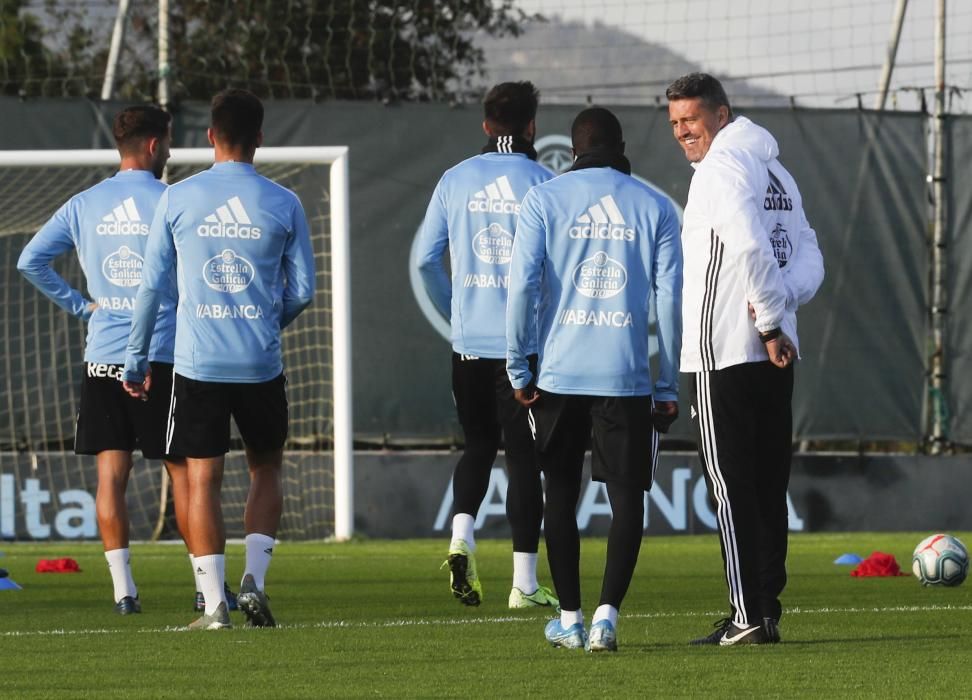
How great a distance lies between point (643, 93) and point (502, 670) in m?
9.08

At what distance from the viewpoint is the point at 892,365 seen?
1269 centimetres

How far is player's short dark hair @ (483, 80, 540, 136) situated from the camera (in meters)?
7.43

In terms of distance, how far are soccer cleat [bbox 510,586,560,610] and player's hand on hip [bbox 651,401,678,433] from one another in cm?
166

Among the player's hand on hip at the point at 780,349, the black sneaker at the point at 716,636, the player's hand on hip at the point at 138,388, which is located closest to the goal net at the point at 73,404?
the player's hand on hip at the point at 138,388

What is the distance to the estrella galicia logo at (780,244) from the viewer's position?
5.89 meters

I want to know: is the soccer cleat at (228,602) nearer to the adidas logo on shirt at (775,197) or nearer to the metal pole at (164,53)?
the adidas logo on shirt at (775,197)

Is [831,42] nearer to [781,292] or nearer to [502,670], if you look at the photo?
[781,292]

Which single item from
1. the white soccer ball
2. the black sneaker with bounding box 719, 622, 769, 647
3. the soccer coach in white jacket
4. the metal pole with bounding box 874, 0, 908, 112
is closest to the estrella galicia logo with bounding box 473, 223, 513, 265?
the soccer coach in white jacket

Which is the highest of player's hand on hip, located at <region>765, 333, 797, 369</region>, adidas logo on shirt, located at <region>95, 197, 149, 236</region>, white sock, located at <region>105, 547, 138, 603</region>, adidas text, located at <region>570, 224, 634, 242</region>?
adidas logo on shirt, located at <region>95, 197, 149, 236</region>

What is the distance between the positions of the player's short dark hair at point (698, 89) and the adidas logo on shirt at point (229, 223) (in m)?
1.62

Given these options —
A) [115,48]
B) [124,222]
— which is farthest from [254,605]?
[115,48]

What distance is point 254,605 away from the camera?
641 centimetres

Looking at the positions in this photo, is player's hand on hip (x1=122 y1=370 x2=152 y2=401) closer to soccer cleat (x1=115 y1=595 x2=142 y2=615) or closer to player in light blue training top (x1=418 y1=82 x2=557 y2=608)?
soccer cleat (x1=115 y1=595 x2=142 y2=615)

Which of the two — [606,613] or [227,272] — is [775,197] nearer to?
[606,613]
